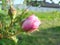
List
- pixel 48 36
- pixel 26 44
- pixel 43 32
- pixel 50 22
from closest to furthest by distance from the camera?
pixel 26 44
pixel 48 36
pixel 43 32
pixel 50 22

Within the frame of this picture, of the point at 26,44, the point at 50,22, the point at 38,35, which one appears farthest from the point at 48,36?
the point at 50,22

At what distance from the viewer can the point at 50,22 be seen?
235 inches

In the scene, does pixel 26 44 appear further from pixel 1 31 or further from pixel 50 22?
pixel 1 31

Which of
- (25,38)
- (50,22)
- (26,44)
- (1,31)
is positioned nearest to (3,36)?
(1,31)

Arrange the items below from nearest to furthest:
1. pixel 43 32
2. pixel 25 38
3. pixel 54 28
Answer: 1. pixel 25 38
2. pixel 43 32
3. pixel 54 28

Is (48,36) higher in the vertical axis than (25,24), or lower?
lower

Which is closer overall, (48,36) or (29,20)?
(29,20)

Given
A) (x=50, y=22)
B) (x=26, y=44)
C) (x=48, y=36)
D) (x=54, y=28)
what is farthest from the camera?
(x=50, y=22)

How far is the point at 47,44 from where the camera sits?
396 cm

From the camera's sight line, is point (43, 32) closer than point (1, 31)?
No

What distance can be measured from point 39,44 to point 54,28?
145 centimetres

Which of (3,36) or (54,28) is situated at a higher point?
(3,36)

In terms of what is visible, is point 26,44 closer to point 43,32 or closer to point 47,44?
point 47,44

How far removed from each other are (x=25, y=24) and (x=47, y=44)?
3.47m
